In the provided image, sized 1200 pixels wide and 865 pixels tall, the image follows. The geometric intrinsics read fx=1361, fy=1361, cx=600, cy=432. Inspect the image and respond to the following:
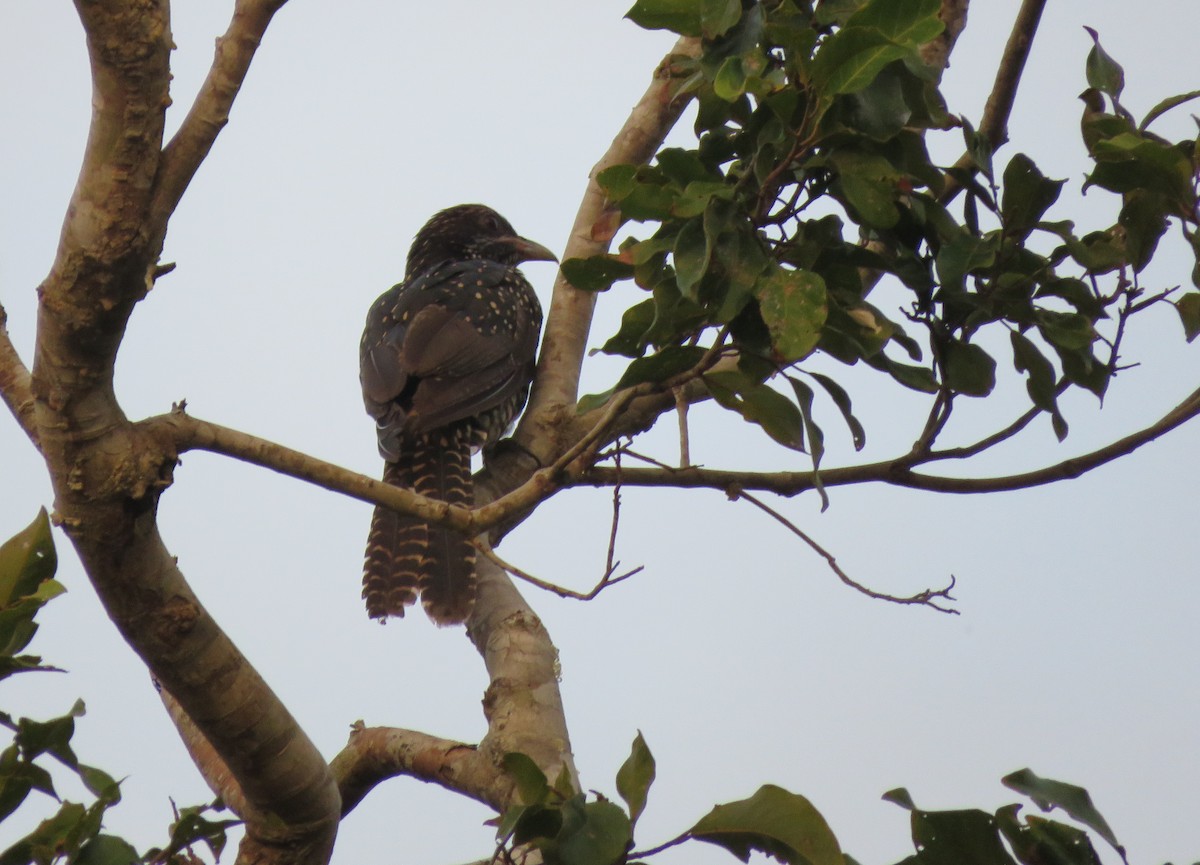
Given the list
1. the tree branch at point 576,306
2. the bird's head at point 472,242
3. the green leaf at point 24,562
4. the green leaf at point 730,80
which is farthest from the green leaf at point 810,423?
the bird's head at point 472,242

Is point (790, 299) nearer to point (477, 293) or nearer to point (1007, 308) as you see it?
point (1007, 308)

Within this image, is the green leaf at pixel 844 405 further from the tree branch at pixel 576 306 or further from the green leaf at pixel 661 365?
the tree branch at pixel 576 306

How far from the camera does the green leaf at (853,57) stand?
2.10 metres

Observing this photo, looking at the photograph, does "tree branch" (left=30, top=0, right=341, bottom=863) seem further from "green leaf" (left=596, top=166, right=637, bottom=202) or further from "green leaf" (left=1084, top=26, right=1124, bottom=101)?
"green leaf" (left=1084, top=26, right=1124, bottom=101)

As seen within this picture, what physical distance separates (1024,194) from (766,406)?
64 cm

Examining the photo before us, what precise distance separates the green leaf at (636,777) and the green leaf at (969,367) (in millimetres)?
1011

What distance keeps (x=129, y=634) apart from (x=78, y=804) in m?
0.43

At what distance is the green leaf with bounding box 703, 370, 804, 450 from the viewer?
2711mm

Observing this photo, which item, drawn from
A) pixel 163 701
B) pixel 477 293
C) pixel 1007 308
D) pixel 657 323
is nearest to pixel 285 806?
pixel 163 701

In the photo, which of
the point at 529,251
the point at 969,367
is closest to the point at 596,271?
the point at 969,367

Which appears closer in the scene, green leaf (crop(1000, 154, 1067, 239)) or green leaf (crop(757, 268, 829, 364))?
green leaf (crop(757, 268, 829, 364))

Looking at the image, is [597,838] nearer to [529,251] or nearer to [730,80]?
[730,80]

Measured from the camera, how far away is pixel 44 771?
2.40m

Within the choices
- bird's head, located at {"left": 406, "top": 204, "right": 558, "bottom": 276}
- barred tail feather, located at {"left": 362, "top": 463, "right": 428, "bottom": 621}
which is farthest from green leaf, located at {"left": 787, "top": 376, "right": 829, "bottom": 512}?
bird's head, located at {"left": 406, "top": 204, "right": 558, "bottom": 276}
